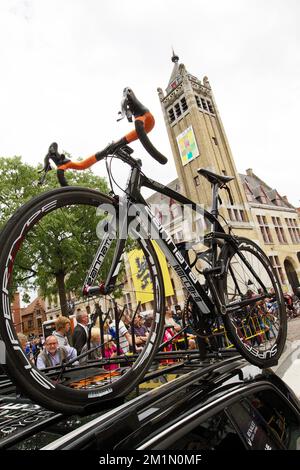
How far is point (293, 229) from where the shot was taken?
140 feet

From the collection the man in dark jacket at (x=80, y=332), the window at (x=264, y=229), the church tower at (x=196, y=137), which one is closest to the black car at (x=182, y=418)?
the man in dark jacket at (x=80, y=332)

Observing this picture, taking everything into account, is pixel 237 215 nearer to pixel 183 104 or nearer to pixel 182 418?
pixel 183 104

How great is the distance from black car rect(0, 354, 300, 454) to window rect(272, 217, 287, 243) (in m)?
40.9

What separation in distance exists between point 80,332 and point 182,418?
1.91m

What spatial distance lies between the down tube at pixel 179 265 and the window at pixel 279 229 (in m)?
40.4

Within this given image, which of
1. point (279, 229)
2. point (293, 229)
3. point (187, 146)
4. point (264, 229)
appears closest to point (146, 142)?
point (187, 146)

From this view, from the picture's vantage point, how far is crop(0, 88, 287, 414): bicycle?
1.30 m

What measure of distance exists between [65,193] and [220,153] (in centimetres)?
3977

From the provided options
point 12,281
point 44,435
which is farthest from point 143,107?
point 44,435

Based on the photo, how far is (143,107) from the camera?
1.96 meters

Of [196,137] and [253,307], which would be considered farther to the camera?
[196,137]

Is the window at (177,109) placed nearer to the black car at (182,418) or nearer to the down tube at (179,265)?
the down tube at (179,265)
